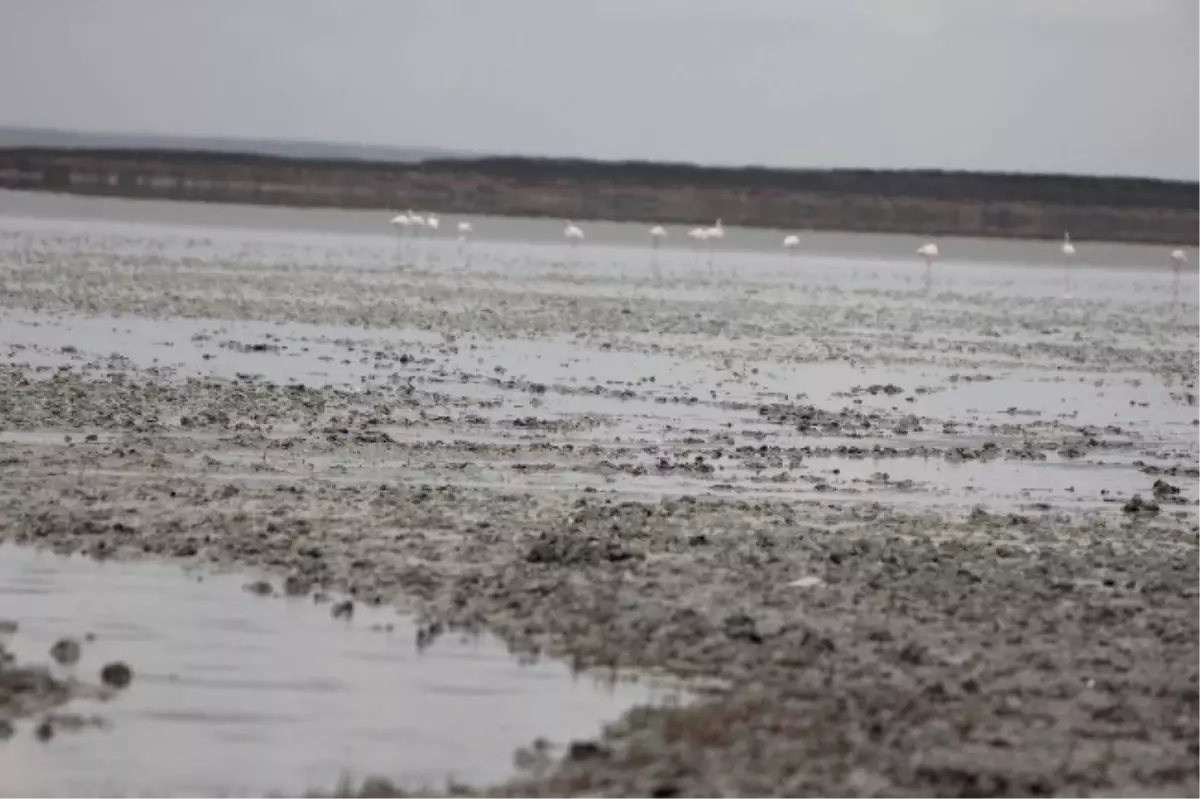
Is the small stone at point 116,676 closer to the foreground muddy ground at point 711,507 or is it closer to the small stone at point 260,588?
the foreground muddy ground at point 711,507

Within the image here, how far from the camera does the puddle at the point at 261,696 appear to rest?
25.9ft

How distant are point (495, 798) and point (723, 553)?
5350 millimetres

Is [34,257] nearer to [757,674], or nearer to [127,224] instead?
[127,224]

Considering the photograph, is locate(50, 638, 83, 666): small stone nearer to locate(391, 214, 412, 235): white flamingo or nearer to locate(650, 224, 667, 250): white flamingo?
locate(391, 214, 412, 235): white flamingo

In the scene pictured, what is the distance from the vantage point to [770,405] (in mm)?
22625

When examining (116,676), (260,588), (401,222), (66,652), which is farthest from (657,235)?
(116,676)

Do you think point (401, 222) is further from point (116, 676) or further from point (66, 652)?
point (116, 676)

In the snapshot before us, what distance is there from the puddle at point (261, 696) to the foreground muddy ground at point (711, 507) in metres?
0.39

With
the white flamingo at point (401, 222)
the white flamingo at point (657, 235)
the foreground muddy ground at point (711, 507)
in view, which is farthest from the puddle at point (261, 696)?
the white flamingo at point (657, 235)

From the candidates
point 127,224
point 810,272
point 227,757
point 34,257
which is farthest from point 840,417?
point 127,224

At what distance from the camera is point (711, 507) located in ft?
48.5

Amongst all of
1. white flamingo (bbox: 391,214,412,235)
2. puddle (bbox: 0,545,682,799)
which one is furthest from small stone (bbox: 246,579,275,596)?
white flamingo (bbox: 391,214,412,235)

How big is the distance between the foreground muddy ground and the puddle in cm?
39

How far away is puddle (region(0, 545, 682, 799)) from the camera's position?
7906 mm
